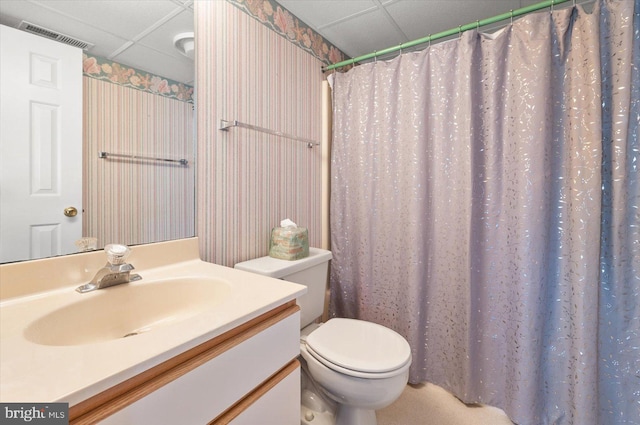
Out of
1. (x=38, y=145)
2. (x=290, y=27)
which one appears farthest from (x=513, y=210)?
(x=38, y=145)

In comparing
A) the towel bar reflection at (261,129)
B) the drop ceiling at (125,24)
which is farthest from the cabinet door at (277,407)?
the drop ceiling at (125,24)

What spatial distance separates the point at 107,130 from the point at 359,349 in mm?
1195

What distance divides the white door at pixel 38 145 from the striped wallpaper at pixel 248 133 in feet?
1.33

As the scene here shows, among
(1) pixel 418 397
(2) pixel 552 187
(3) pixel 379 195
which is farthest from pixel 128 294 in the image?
(2) pixel 552 187

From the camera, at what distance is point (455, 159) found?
1.39m

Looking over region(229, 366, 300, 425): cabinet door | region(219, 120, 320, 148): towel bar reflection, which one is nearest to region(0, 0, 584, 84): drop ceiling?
region(219, 120, 320, 148): towel bar reflection

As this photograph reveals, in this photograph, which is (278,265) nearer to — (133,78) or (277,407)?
(277,407)

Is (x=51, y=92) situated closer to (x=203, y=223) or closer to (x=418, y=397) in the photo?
(x=203, y=223)

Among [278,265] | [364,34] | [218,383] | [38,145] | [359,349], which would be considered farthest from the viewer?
[364,34]

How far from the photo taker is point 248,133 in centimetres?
134

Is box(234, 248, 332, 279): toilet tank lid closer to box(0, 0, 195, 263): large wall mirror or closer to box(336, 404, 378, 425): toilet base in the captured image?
box(0, 0, 195, 263): large wall mirror

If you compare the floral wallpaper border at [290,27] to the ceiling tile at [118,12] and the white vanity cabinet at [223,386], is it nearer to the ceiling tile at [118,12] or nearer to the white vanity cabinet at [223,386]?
the ceiling tile at [118,12]

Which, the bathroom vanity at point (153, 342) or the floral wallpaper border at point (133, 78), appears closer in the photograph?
the bathroom vanity at point (153, 342)

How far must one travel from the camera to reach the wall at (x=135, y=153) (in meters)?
0.86
